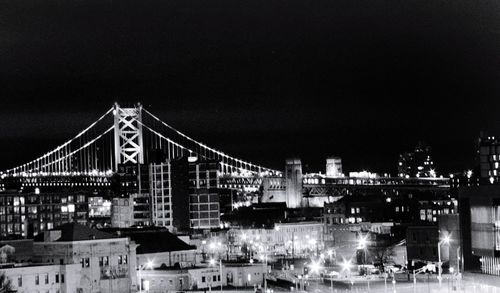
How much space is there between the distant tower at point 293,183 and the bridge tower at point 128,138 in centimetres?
3017

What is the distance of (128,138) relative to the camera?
513ft

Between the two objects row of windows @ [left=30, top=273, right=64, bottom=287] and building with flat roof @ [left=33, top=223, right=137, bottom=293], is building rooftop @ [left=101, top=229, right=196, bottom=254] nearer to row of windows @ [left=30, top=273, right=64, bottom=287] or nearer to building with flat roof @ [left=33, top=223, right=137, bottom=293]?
building with flat roof @ [left=33, top=223, right=137, bottom=293]

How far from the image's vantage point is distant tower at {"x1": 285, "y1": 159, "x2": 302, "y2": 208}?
17538cm

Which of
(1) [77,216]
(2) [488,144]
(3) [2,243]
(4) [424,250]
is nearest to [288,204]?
(2) [488,144]

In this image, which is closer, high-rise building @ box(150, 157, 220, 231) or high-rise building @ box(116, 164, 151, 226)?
high-rise building @ box(150, 157, 220, 231)

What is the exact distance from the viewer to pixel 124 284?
7019 cm

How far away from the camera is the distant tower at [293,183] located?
6905 inches

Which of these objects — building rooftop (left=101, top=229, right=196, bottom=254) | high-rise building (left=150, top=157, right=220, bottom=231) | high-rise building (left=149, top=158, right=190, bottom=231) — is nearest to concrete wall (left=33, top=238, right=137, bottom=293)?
building rooftop (left=101, top=229, right=196, bottom=254)

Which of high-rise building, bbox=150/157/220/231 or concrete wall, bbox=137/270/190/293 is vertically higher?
high-rise building, bbox=150/157/220/231

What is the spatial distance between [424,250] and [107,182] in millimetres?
88741

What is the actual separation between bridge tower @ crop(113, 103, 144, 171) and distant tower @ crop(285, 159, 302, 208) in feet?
99.0

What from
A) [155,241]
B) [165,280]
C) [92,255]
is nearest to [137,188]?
[155,241]

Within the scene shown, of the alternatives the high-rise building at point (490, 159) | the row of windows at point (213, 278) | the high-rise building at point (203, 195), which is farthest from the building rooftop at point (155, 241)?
the high-rise building at point (490, 159)

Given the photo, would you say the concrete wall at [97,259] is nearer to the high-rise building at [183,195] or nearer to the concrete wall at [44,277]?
the concrete wall at [44,277]
